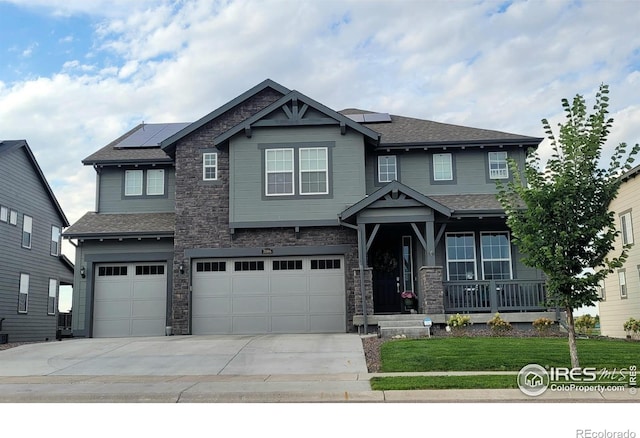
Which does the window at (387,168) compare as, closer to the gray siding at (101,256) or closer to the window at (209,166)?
the window at (209,166)

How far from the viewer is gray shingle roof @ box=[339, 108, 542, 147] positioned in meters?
21.7

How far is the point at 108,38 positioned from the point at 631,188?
61.6 feet

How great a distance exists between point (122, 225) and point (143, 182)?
2009 mm

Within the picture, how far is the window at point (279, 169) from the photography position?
2094cm

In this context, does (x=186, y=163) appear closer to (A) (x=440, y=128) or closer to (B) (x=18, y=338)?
(A) (x=440, y=128)

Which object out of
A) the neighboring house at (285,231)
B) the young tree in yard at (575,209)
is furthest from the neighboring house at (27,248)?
the young tree in yard at (575,209)

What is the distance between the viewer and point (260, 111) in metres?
21.0

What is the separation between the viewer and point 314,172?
68.8 feet

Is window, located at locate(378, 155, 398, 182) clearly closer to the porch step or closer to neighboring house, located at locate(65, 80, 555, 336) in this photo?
neighboring house, located at locate(65, 80, 555, 336)

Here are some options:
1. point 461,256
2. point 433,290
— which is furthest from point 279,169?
point 461,256

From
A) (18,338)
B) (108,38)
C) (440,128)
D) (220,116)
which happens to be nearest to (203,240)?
(220,116)

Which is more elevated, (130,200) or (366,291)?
(130,200)

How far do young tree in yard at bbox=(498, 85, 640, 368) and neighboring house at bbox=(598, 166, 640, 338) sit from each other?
11.3 metres

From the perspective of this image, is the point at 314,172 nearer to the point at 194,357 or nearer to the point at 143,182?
the point at 143,182
